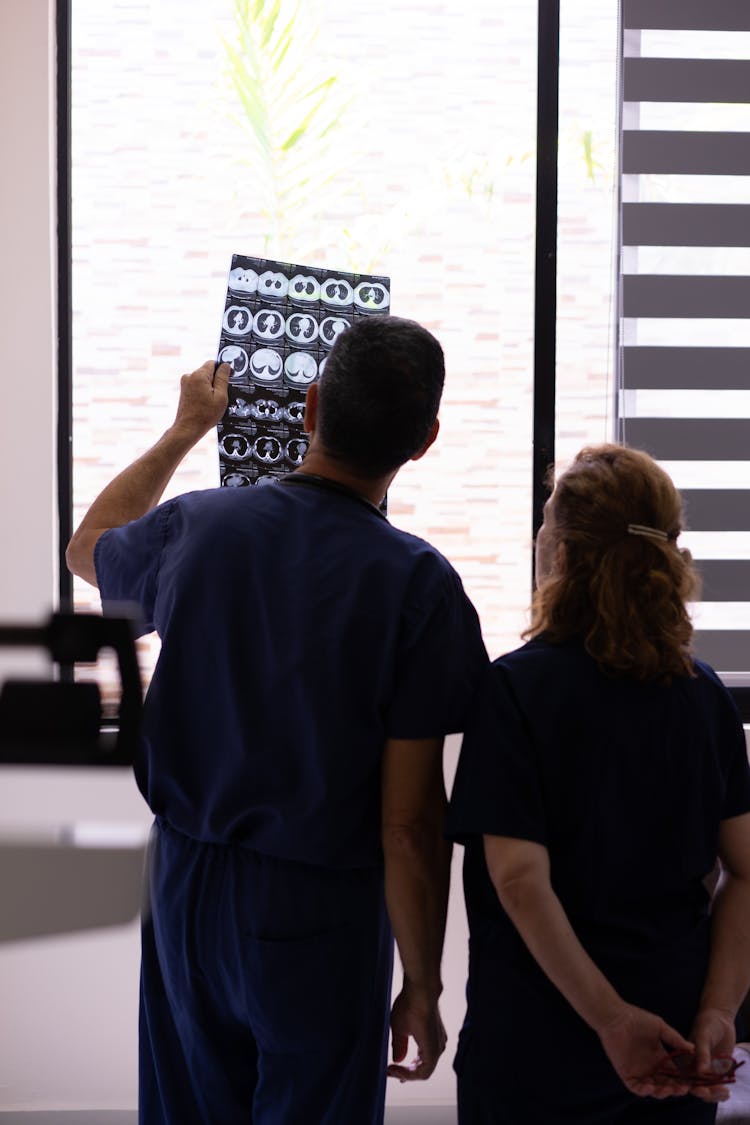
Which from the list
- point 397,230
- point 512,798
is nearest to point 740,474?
point 397,230

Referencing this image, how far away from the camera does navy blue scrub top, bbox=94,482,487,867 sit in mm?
1270

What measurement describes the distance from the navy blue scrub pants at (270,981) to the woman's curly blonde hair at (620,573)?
0.43 meters

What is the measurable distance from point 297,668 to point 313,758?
111mm

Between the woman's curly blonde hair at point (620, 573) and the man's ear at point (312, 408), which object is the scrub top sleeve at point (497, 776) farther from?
the man's ear at point (312, 408)

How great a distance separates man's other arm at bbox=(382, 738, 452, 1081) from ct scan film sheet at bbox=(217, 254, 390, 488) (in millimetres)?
593

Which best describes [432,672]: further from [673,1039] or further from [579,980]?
[673,1039]

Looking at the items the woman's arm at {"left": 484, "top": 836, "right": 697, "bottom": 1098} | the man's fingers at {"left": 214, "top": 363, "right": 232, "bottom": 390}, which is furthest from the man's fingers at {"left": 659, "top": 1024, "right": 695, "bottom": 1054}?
the man's fingers at {"left": 214, "top": 363, "right": 232, "bottom": 390}

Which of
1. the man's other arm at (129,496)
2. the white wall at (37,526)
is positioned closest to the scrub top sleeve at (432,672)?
the man's other arm at (129,496)

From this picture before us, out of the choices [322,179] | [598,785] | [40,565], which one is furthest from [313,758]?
[322,179]

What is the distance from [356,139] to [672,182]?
78 cm

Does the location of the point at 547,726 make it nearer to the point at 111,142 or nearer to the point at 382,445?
the point at 382,445

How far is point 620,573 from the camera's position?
128 centimetres

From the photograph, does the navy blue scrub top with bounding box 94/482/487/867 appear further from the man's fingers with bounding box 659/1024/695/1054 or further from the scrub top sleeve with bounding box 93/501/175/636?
the man's fingers with bounding box 659/1024/695/1054

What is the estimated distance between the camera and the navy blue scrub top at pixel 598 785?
125cm
